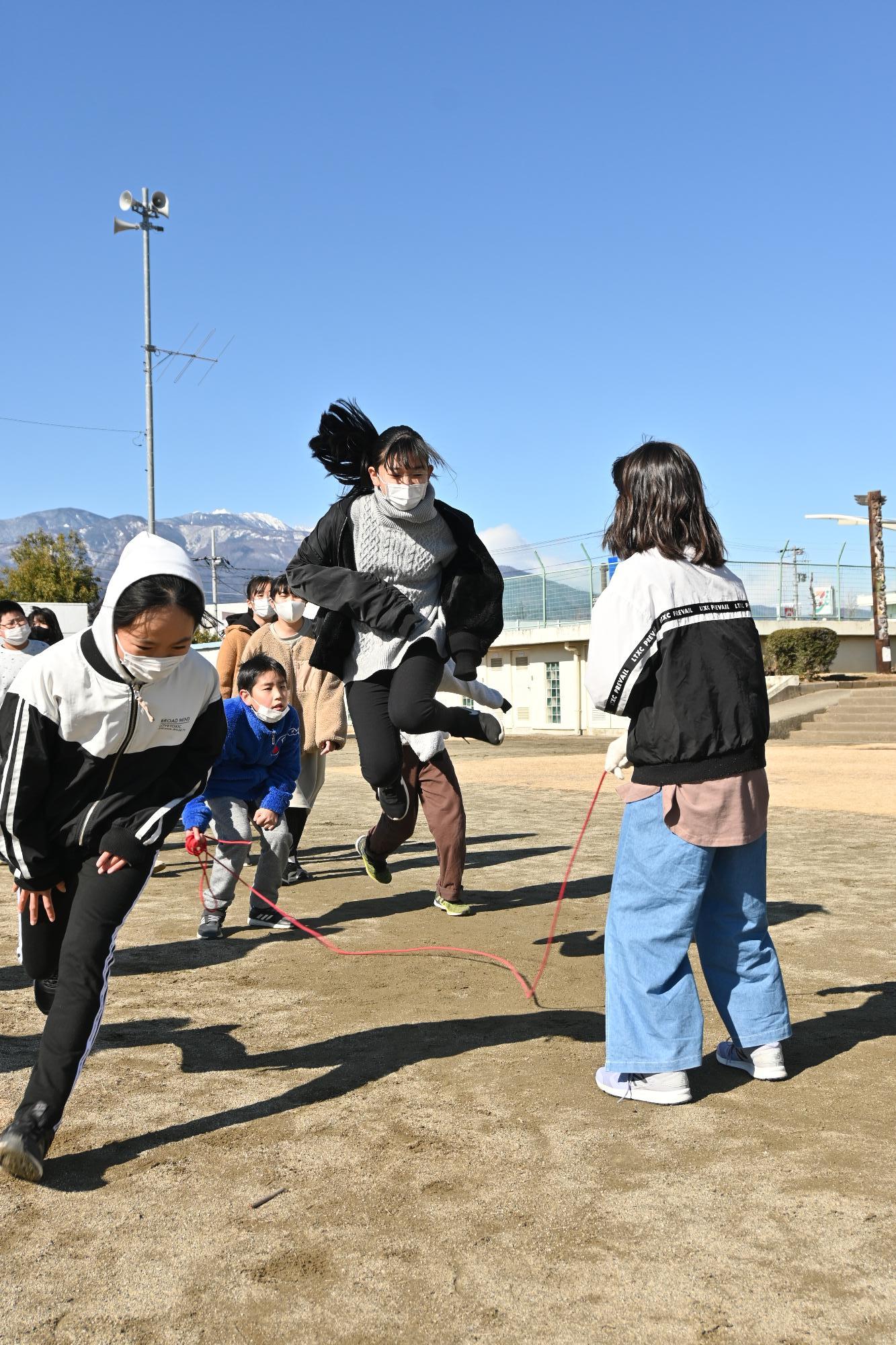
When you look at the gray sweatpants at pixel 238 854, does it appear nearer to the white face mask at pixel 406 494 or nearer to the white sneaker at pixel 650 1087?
the white face mask at pixel 406 494

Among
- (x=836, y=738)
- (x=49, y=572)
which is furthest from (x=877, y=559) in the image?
(x=49, y=572)

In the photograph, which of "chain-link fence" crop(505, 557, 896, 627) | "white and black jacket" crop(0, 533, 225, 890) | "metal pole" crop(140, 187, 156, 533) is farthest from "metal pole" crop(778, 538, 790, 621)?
"white and black jacket" crop(0, 533, 225, 890)

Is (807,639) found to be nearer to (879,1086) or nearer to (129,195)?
(129,195)

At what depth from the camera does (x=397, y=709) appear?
4.87 meters

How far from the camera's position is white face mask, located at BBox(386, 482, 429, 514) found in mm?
4844

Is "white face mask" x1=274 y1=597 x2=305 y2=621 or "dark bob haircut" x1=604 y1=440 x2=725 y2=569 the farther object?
"white face mask" x1=274 y1=597 x2=305 y2=621

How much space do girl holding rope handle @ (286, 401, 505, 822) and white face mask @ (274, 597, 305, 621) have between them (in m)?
2.29

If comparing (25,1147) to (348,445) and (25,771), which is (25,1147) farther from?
(348,445)

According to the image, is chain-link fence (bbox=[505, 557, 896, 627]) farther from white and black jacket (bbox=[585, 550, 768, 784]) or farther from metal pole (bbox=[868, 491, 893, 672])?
white and black jacket (bbox=[585, 550, 768, 784])

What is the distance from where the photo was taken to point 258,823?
19.8 ft

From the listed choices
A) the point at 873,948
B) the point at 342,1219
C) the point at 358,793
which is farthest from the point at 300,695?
the point at 358,793

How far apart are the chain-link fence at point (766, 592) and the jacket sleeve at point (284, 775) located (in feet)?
91.7

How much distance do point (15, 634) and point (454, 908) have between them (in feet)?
12.0

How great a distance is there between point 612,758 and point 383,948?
2.41 metres
